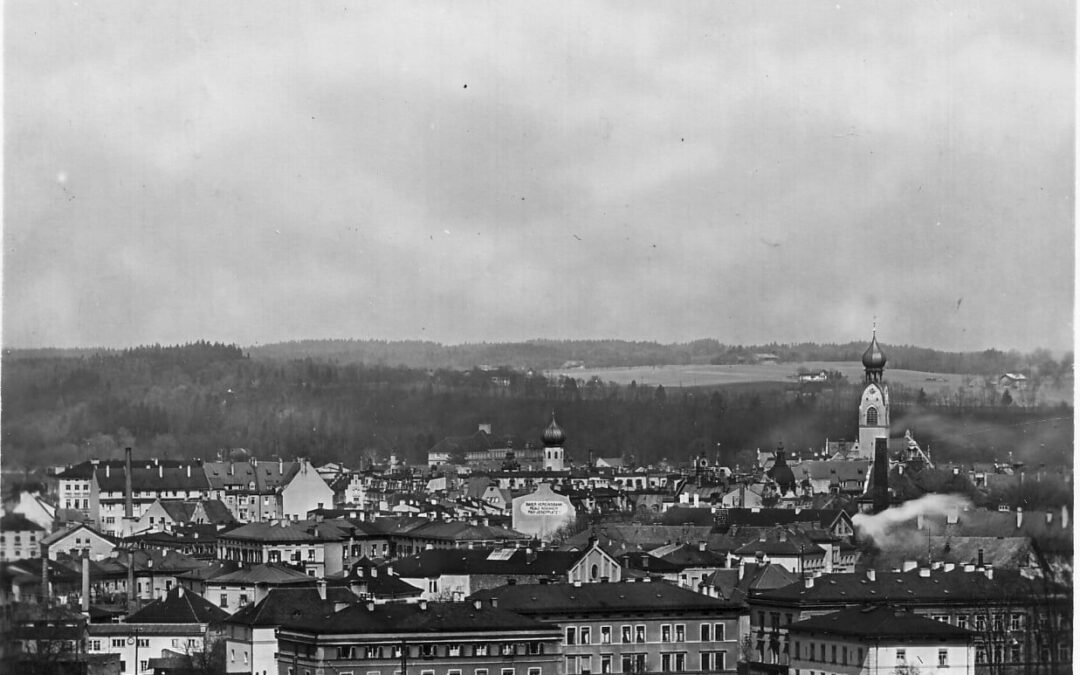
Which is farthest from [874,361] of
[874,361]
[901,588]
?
[901,588]

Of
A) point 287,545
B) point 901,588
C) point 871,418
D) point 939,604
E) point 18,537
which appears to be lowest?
point 287,545

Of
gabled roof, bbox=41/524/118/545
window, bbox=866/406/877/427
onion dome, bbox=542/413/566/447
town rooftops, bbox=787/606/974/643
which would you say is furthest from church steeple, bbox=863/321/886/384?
town rooftops, bbox=787/606/974/643

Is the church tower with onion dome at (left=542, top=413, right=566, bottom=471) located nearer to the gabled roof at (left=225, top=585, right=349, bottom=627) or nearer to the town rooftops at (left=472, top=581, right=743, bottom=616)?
the town rooftops at (left=472, top=581, right=743, bottom=616)

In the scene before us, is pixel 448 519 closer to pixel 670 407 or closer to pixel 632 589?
pixel 632 589

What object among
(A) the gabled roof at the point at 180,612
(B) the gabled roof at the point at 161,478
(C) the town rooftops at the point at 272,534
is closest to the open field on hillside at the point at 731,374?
(B) the gabled roof at the point at 161,478

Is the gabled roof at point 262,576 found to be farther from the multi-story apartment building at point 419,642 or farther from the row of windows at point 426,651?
the row of windows at point 426,651

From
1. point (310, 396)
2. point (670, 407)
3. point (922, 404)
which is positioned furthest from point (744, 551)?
point (670, 407)

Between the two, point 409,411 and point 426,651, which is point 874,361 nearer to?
point 409,411
